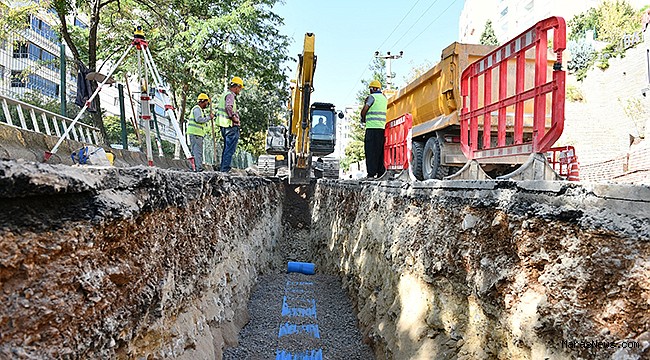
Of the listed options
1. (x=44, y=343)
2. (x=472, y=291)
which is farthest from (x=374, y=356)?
(x=44, y=343)

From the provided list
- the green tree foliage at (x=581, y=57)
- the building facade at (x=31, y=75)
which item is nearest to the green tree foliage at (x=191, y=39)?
the building facade at (x=31, y=75)

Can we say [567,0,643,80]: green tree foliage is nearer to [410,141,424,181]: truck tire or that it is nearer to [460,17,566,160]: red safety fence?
[410,141,424,181]: truck tire

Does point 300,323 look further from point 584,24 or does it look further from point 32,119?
point 584,24

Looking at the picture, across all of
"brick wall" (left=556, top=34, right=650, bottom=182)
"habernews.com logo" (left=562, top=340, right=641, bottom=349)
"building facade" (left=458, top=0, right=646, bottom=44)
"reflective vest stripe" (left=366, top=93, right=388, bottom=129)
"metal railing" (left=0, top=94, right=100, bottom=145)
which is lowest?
"habernews.com logo" (left=562, top=340, right=641, bottom=349)

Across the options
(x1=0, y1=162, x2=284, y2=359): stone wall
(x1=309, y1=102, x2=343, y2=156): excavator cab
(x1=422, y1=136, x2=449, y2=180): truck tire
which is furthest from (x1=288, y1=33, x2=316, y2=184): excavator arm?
(x1=0, y1=162, x2=284, y2=359): stone wall

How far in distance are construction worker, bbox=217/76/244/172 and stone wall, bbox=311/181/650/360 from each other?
4053 millimetres

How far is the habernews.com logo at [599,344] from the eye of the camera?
1.55m

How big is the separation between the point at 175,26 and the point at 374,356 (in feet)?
41.3

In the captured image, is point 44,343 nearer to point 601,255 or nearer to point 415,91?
point 601,255

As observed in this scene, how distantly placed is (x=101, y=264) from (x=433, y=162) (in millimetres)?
6045

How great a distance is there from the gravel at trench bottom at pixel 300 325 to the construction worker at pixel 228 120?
2.27 meters

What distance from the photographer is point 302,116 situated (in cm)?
1177

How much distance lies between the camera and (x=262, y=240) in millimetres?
8516

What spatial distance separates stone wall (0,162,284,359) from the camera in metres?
1.35
